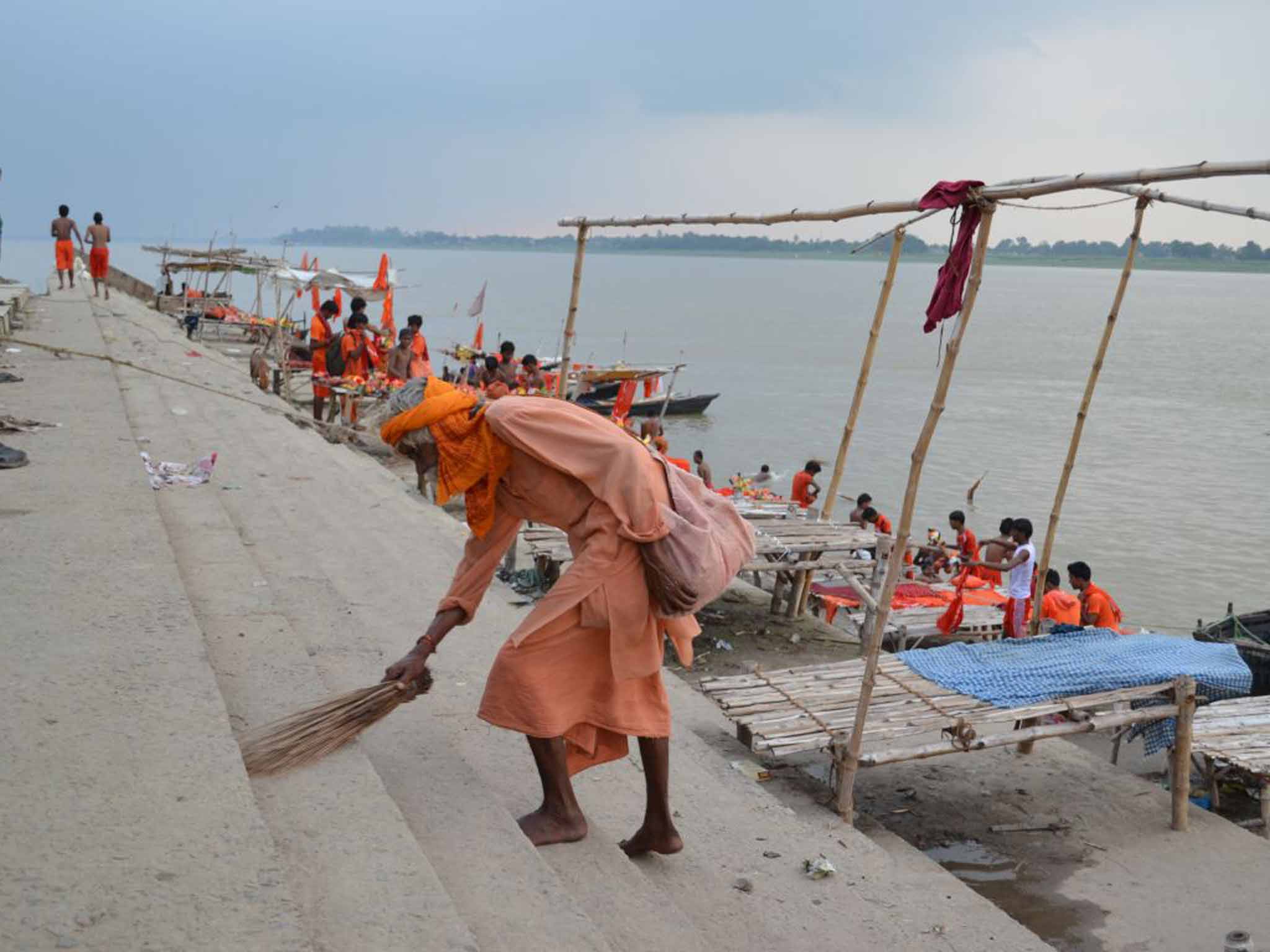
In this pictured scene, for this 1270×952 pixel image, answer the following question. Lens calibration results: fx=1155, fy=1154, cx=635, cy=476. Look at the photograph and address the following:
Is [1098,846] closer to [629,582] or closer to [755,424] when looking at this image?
[629,582]

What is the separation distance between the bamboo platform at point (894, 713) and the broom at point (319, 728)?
6.18 ft

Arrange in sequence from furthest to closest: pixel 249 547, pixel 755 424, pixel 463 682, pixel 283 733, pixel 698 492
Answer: pixel 755 424
pixel 249 547
pixel 463 682
pixel 698 492
pixel 283 733

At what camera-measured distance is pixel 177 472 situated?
7.05 meters

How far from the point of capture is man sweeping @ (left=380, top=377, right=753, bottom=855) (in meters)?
3.23

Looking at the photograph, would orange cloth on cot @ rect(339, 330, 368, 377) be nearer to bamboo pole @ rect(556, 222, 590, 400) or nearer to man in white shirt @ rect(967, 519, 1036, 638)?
bamboo pole @ rect(556, 222, 590, 400)

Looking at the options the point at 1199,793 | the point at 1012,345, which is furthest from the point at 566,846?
the point at 1012,345

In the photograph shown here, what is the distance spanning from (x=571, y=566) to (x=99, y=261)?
67.7ft

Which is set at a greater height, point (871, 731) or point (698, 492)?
point (698, 492)

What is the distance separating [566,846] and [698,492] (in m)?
1.12

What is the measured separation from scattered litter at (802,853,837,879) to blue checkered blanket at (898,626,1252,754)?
179cm

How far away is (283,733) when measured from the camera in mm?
3215

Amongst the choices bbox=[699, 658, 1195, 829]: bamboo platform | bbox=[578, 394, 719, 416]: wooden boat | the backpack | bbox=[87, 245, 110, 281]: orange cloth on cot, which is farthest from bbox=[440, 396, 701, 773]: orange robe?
bbox=[87, 245, 110, 281]: orange cloth on cot

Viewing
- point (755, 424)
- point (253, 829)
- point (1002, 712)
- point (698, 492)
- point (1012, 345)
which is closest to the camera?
point (253, 829)

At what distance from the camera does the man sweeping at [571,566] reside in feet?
10.6
